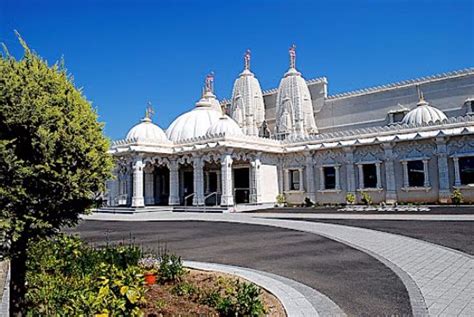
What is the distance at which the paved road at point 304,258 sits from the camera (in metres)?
5.92

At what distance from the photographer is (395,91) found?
3781 centimetres

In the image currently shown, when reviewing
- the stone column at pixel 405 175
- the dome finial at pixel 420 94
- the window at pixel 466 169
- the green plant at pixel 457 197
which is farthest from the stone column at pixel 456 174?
the dome finial at pixel 420 94

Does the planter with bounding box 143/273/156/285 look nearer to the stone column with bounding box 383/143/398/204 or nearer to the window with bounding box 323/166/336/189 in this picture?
the stone column with bounding box 383/143/398/204

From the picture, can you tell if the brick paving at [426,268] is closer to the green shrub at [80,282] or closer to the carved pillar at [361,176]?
the green shrub at [80,282]

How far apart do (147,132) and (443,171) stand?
22727 mm

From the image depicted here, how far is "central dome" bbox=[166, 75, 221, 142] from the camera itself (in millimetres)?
34969

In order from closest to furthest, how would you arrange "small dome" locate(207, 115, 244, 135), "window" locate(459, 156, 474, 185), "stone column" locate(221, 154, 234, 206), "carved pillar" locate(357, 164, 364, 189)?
1. "window" locate(459, 156, 474, 185)
2. "stone column" locate(221, 154, 234, 206)
3. "carved pillar" locate(357, 164, 364, 189)
4. "small dome" locate(207, 115, 244, 135)

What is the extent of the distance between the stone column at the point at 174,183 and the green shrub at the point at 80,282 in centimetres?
2210

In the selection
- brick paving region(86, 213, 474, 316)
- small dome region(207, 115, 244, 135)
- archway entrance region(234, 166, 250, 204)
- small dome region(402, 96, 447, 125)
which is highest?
small dome region(402, 96, 447, 125)

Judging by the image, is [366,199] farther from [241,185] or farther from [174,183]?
[174,183]

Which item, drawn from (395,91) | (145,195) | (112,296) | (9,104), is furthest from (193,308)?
(395,91)

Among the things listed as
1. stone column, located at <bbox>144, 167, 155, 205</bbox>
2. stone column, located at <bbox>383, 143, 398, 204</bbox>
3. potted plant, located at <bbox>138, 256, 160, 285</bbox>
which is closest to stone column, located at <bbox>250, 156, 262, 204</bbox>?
stone column, located at <bbox>383, 143, 398, 204</bbox>

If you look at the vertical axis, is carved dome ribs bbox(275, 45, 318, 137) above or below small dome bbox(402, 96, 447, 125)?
above

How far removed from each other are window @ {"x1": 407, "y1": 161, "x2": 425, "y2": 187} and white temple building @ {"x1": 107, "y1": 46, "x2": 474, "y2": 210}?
0.22ft
